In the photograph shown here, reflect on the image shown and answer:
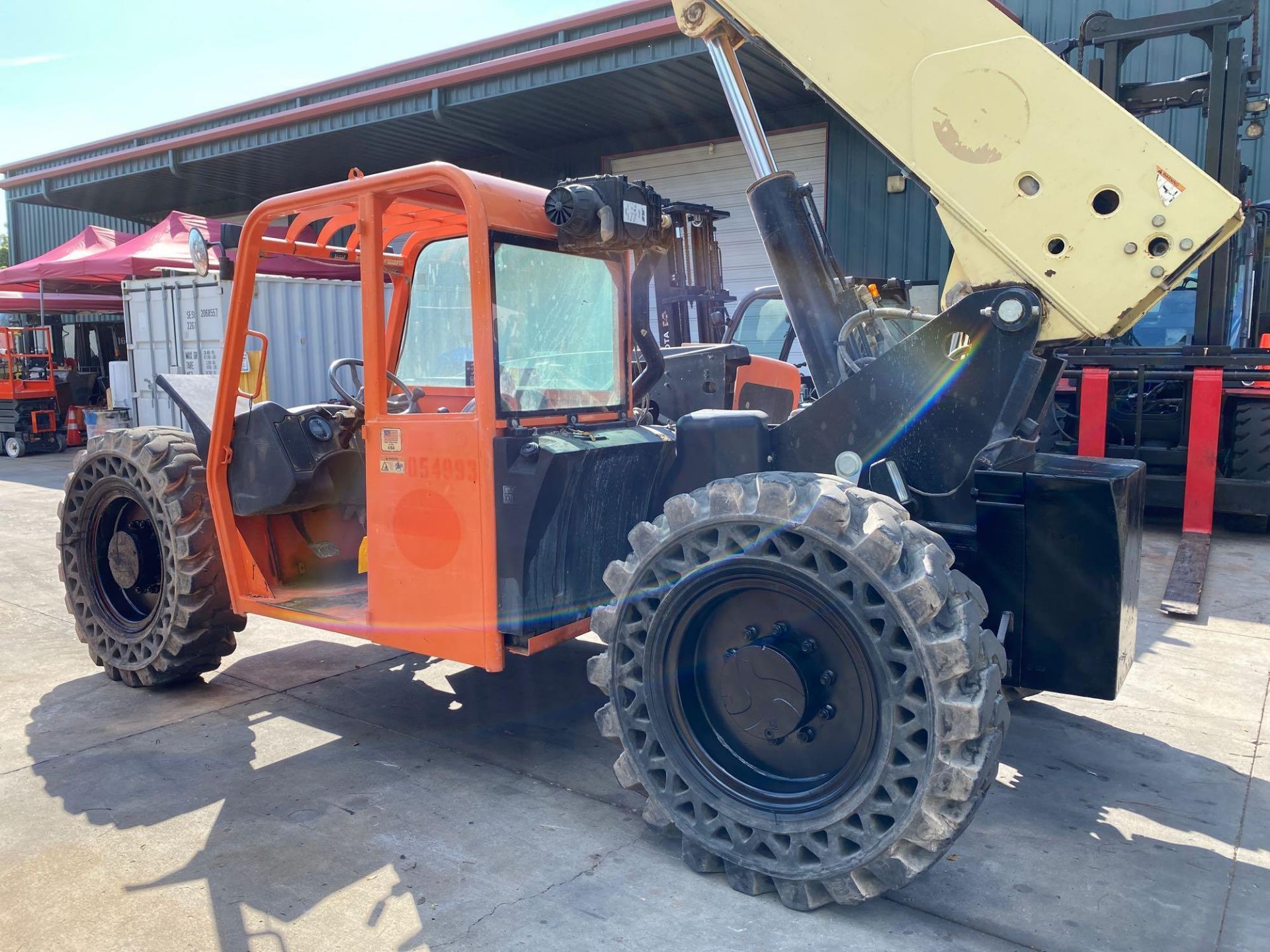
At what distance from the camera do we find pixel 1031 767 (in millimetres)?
4113

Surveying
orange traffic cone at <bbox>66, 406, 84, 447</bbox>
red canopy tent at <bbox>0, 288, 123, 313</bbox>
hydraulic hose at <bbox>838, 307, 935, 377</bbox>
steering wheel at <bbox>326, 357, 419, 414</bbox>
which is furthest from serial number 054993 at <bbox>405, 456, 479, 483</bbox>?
red canopy tent at <bbox>0, 288, 123, 313</bbox>

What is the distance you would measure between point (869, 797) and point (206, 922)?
2.06 metres

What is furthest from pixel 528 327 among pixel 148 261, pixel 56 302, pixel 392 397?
pixel 56 302

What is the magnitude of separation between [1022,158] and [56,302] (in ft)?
76.3

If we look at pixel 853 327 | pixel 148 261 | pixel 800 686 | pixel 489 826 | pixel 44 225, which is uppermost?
pixel 44 225

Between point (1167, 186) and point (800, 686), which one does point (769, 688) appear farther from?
point (1167, 186)

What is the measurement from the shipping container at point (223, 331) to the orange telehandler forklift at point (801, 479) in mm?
9750

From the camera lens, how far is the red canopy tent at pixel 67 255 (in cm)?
1773

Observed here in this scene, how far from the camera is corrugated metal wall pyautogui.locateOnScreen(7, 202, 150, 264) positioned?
26.4m

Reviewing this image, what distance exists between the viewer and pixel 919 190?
12016 mm

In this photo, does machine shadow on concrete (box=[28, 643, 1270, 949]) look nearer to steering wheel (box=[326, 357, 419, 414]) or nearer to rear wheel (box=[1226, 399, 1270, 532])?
steering wheel (box=[326, 357, 419, 414])

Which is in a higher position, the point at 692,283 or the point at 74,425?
the point at 692,283

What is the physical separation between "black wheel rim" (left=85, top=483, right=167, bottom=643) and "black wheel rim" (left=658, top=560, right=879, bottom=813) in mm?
3003

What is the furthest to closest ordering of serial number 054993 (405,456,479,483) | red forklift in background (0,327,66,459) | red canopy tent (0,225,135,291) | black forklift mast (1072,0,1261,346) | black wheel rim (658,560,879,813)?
red forklift in background (0,327,66,459), red canopy tent (0,225,135,291), black forklift mast (1072,0,1261,346), serial number 054993 (405,456,479,483), black wheel rim (658,560,879,813)
